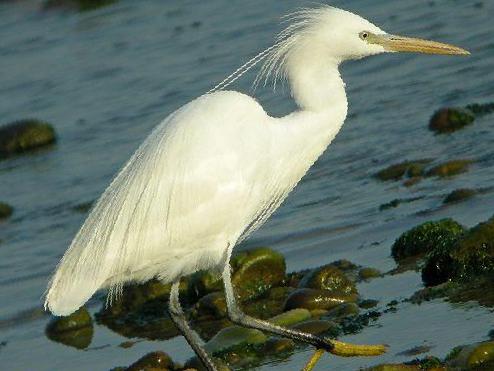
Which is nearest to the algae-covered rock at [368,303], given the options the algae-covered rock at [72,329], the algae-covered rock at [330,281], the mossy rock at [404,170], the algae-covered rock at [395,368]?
Answer: the algae-covered rock at [330,281]

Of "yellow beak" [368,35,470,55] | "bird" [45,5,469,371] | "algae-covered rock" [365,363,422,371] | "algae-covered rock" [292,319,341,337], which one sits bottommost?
"algae-covered rock" [292,319,341,337]

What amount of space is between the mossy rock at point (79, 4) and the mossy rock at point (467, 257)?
58.2 ft

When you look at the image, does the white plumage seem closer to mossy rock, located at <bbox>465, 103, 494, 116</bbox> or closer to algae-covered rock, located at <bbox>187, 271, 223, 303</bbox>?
algae-covered rock, located at <bbox>187, 271, 223, 303</bbox>

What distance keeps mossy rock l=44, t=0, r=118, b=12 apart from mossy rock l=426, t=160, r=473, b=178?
49.2 feet

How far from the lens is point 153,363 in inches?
319

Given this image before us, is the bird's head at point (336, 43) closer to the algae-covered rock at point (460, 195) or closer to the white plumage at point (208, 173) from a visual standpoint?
the white plumage at point (208, 173)

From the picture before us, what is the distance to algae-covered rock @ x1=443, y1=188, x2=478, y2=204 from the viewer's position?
10.5 meters

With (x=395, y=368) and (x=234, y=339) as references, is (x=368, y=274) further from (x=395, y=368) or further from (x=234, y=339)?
(x=395, y=368)

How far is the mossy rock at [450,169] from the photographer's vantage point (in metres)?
11.4

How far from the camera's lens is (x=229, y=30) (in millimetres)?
19297

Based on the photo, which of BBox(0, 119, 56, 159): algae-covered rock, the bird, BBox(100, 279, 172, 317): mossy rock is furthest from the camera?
BBox(0, 119, 56, 159): algae-covered rock

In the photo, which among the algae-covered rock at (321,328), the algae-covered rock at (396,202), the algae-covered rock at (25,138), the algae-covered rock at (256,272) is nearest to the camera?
the algae-covered rock at (321,328)

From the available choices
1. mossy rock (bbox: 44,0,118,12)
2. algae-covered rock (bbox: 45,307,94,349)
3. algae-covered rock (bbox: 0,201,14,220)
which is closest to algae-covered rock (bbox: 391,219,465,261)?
algae-covered rock (bbox: 45,307,94,349)

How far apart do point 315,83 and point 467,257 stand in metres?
1.68
